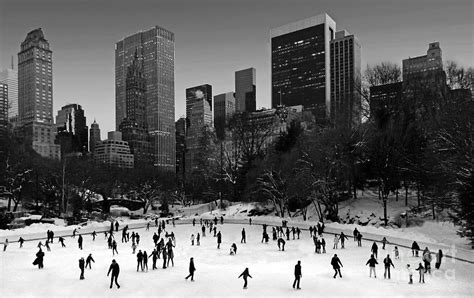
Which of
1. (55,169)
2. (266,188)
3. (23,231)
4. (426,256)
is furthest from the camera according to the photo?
(55,169)

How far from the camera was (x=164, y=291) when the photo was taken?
1684cm

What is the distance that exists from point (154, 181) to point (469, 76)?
50.2 meters

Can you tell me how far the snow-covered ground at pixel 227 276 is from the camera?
16.8m

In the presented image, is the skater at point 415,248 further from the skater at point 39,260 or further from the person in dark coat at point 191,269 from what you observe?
the skater at point 39,260

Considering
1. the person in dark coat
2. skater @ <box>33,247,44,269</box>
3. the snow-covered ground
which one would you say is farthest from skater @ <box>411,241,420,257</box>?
skater @ <box>33,247,44,269</box>

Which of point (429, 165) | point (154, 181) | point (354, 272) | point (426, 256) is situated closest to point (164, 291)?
point (354, 272)

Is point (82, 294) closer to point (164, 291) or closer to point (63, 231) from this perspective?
point (164, 291)

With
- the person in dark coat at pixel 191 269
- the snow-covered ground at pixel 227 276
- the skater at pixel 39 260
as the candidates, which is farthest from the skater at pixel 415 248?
the skater at pixel 39 260

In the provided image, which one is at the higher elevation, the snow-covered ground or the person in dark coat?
the person in dark coat

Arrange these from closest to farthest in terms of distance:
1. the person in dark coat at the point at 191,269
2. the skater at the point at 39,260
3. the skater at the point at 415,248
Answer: the person in dark coat at the point at 191,269 → the skater at the point at 39,260 → the skater at the point at 415,248

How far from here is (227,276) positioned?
1969 centimetres

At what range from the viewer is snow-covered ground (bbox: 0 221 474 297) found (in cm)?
1678

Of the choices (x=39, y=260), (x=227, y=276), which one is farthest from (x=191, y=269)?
(x=39, y=260)

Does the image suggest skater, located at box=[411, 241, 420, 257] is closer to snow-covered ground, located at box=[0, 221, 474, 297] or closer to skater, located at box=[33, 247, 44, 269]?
snow-covered ground, located at box=[0, 221, 474, 297]
